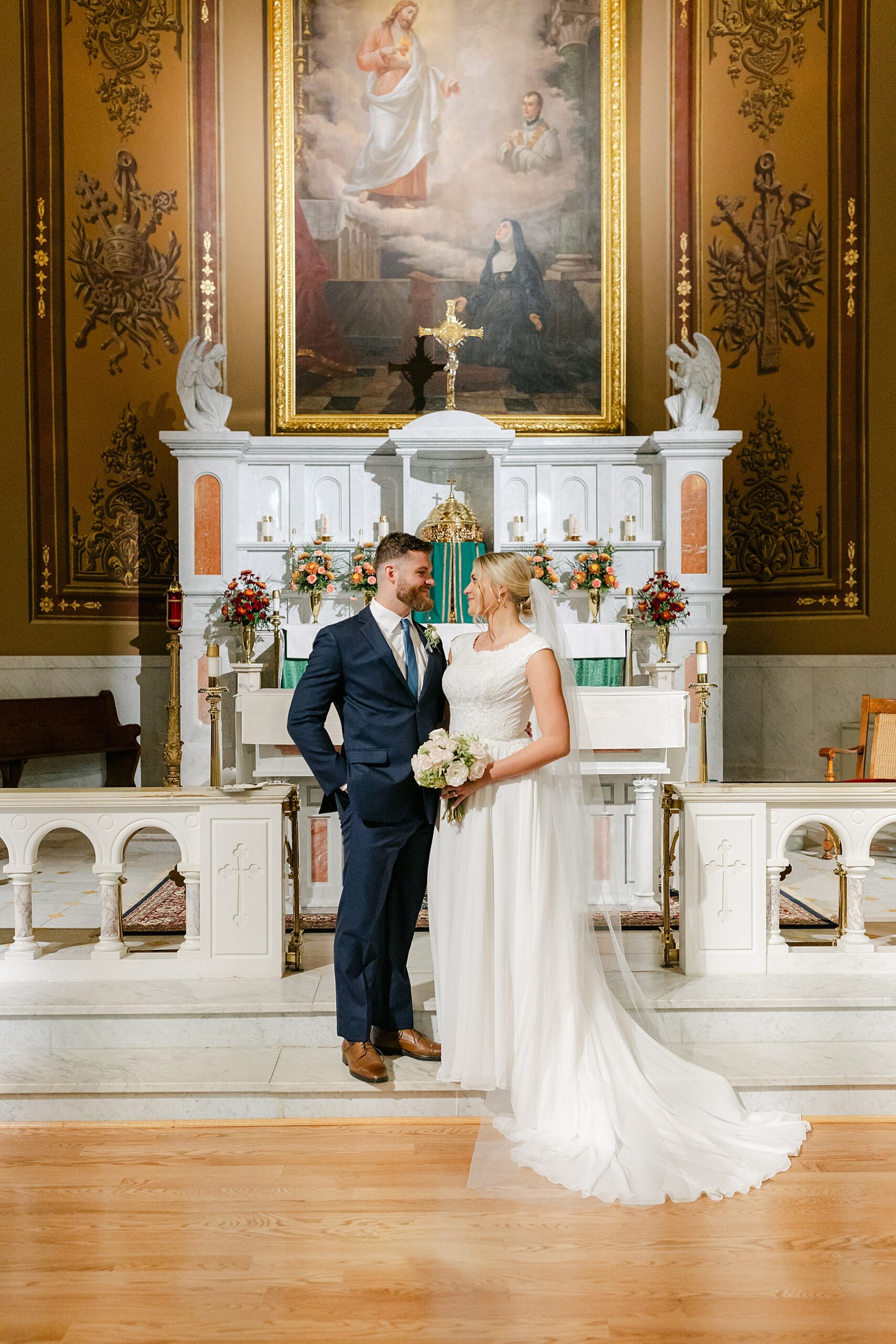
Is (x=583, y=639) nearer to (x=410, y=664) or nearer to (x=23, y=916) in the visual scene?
(x=410, y=664)

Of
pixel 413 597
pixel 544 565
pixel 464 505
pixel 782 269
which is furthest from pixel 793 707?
pixel 413 597

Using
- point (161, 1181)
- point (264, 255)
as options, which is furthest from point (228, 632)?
point (161, 1181)

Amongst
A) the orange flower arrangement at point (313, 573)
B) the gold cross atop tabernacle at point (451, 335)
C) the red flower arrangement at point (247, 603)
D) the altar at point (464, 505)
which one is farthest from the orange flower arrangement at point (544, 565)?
the red flower arrangement at point (247, 603)

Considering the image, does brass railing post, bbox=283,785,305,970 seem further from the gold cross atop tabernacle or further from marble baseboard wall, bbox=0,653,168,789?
the gold cross atop tabernacle

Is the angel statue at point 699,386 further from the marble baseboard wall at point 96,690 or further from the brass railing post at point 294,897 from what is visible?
the brass railing post at point 294,897

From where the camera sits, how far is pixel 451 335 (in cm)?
921

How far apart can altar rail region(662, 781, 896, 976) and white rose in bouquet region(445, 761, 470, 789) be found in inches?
51.3

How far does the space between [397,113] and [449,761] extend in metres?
8.64

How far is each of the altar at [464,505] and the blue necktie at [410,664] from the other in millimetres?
4343

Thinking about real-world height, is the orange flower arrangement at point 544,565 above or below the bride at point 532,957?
above

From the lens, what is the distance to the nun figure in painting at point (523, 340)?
9.86 meters

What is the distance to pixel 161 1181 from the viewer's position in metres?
3.12

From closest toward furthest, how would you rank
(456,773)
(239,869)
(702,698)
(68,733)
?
(456,773) < (239,869) < (702,698) < (68,733)

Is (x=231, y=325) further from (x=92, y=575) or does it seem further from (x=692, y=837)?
(x=692, y=837)
